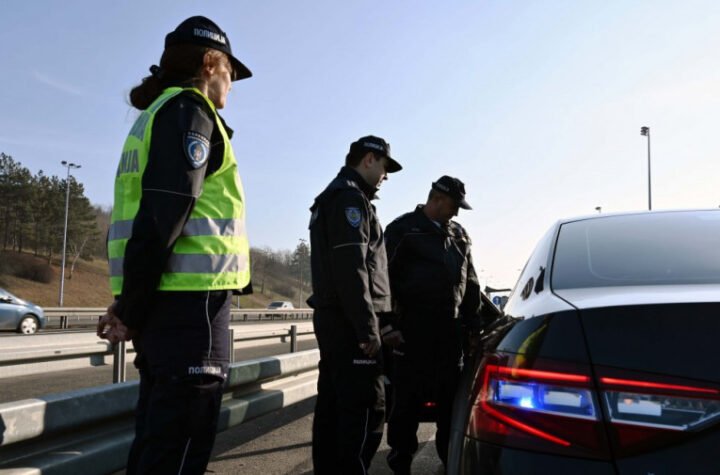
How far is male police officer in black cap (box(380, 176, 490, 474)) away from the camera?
13.4ft

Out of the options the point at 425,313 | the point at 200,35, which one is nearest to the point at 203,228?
the point at 200,35

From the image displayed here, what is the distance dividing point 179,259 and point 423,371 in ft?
7.64

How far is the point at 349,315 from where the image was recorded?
3.20 meters

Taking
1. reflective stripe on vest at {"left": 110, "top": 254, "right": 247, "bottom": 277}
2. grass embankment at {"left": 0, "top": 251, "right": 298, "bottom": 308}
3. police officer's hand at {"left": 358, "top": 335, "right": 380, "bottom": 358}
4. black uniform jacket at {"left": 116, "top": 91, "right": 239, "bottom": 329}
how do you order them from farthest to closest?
A: grass embankment at {"left": 0, "top": 251, "right": 298, "bottom": 308}
police officer's hand at {"left": 358, "top": 335, "right": 380, "bottom": 358}
reflective stripe on vest at {"left": 110, "top": 254, "right": 247, "bottom": 277}
black uniform jacket at {"left": 116, "top": 91, "right": 239, "bottom": 329}

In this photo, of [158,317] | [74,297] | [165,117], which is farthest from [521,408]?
[74,297]

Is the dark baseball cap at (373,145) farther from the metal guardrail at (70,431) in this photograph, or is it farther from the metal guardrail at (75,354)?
the metal guardrail at (75,354)

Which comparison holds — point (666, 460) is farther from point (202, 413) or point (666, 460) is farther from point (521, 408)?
point (202, 413)

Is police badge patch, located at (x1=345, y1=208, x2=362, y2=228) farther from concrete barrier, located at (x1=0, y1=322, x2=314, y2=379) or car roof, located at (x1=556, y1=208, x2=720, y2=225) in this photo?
concrete barrier, located at (x1=0, y1=322, x2=314, y2=379)

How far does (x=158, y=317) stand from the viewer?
2168 millimetres

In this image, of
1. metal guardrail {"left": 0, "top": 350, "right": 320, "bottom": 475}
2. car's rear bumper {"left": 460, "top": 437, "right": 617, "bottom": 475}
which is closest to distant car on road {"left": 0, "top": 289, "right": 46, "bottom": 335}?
metal guardrail {"left": 0, "top": 350, "right": 320, "bottom": 475}

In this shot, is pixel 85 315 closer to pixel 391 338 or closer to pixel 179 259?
pixel 391 338

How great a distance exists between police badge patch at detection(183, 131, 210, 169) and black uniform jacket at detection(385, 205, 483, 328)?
7.46ft

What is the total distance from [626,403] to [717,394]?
0.18 metres

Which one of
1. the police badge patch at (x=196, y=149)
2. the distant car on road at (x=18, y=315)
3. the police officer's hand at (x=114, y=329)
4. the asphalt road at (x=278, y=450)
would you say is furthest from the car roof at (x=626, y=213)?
the distant car on road at (x=18, y=315)
